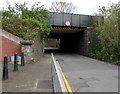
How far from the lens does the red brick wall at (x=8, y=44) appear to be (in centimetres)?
744

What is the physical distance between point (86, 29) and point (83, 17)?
6.25ft

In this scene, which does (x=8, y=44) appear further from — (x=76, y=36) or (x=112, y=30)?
(x=76, y=36)

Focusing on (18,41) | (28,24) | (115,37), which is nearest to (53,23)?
(28,24)

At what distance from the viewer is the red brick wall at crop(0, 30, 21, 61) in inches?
293

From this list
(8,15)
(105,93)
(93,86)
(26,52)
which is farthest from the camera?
(8,15)

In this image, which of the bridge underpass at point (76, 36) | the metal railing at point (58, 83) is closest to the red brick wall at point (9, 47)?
the metal railing at point (58, 83)

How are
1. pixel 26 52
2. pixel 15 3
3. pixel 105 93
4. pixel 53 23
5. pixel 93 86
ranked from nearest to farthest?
pixel 105 93, pixel 93 86, pixel 26 52, pixel 15 3, pixel 53 23

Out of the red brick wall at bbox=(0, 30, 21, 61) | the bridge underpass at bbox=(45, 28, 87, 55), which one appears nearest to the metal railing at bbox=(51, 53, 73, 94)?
the red brick wall at bbox=(0, 30, 21, 61)

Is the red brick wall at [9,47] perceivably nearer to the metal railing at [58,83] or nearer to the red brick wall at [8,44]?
the red brick wall at [8,44]

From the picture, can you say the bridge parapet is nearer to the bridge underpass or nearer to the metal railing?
the bridge underpass

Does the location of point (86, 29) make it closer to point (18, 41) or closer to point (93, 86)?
point (18, 41)

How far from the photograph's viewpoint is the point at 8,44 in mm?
7887

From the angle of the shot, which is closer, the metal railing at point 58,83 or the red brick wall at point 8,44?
the metal railing at point 58,83

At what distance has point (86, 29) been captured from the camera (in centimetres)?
1589
